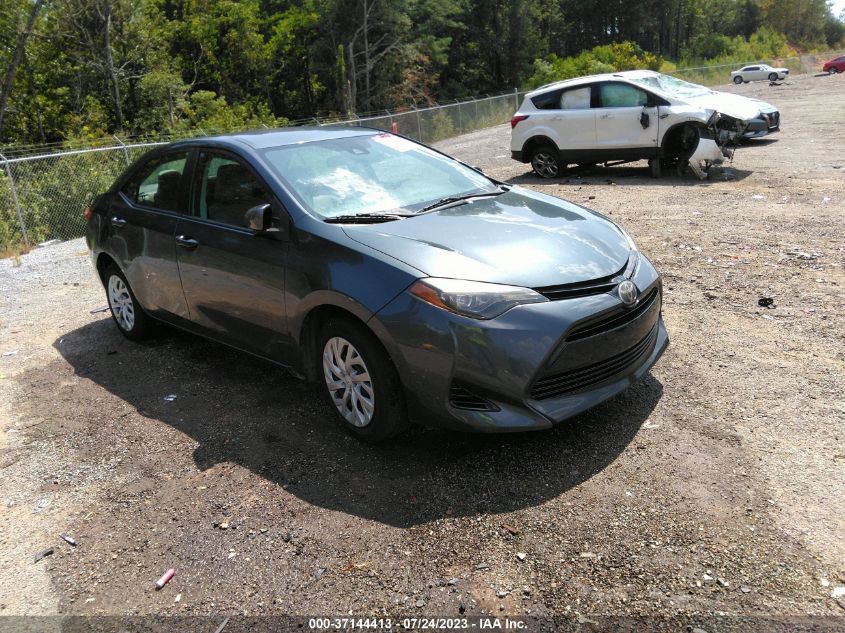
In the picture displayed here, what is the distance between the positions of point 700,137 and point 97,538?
427 inches

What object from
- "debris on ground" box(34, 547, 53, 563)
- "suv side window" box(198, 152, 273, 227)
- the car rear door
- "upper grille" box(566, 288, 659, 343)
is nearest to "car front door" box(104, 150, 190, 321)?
"suv side window" box(198, 152, 273, 227)

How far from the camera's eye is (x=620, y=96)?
12562mm

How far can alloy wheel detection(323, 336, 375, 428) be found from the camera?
3.98m

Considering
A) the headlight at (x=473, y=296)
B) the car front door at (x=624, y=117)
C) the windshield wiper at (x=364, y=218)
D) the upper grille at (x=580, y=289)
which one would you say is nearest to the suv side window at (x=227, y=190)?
the windshield wiper at (x=364, y=218)

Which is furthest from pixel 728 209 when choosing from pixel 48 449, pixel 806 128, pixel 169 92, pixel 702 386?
pixel 169 92

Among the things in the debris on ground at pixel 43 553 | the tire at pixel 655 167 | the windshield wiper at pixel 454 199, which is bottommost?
the debris on ground at pixel 43 553

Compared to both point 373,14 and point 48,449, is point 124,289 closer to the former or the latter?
point 48,449

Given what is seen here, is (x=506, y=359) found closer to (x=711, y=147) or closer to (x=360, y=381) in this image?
(x=360, y=381)

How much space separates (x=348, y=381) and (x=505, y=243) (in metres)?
1.17

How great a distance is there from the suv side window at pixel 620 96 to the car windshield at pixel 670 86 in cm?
21

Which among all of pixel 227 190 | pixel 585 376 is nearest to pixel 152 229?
pixel 227 190

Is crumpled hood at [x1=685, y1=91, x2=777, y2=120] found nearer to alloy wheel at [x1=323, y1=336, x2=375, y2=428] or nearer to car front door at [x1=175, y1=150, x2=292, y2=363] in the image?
car front door at [x1=175, y1=150, x2=292, y2=363]

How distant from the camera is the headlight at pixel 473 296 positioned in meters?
3.56

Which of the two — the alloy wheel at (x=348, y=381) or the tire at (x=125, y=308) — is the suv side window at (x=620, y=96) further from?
the alloy wheel at (x=348, y=381)
